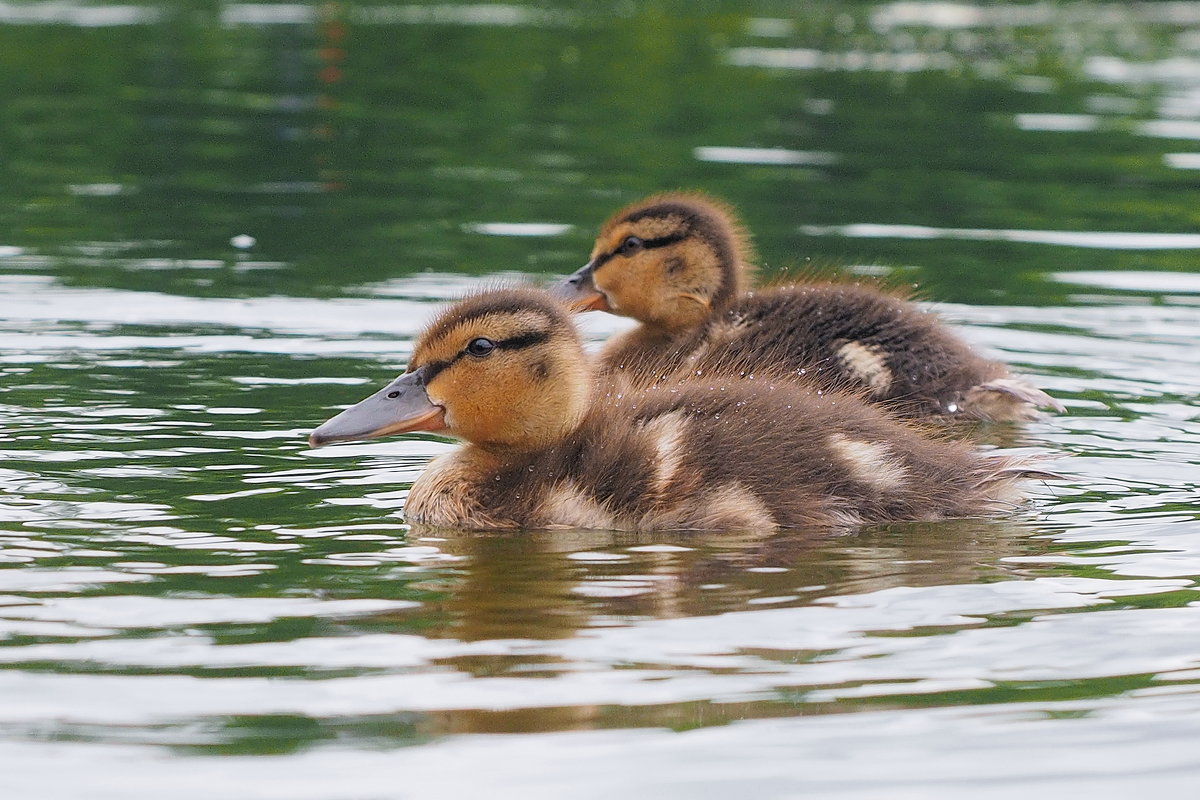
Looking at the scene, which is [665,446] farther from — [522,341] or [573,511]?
[522,341]

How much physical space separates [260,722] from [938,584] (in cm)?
192

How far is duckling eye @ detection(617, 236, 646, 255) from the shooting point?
8148 millimetres

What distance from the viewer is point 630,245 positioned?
8.16m

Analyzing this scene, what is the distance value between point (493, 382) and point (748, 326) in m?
1.82

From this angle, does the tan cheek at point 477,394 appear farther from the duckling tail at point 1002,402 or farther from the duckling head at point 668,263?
the duckling tail at point 1002,402

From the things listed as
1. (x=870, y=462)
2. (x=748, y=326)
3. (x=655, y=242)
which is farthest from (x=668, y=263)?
(x=870, y=462)

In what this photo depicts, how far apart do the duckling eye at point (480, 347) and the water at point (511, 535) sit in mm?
554

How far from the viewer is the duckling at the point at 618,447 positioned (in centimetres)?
582

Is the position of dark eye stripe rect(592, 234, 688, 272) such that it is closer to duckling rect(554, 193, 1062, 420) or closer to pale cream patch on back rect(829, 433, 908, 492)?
duckling rect(554, 193, 1062, 420)

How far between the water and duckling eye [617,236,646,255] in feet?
3.55

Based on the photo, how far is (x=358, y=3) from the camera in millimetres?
27422

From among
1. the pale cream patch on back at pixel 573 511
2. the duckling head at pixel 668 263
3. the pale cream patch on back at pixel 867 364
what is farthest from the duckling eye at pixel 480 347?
the duckling head at pixel 668 263

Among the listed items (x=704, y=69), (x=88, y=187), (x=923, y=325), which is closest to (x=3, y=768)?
(x=923, y=325)

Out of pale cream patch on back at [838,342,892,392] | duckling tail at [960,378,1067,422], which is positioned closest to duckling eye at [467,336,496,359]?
pale cream patch on back at [838,342,892,392]
